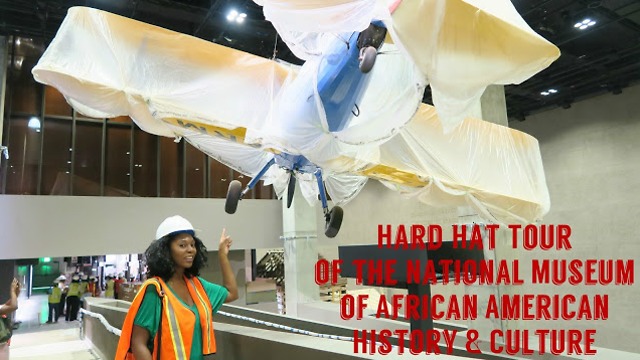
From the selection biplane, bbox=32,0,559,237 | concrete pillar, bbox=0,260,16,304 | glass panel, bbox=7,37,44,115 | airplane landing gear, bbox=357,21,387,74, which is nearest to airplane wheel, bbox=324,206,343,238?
biplane, bbox=32,0,559,237

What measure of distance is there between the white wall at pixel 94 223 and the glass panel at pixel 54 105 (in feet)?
11.4

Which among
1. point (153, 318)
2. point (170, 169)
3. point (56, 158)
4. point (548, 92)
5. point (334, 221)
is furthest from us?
point (170, 169)

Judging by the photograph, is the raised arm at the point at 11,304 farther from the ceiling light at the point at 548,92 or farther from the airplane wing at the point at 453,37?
the ceiling light at the point at 548,92

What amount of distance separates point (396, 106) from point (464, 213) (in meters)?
3.78

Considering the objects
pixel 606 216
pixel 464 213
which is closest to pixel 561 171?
pixel 606 216

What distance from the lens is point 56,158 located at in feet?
36.9

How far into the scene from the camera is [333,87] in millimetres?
3184

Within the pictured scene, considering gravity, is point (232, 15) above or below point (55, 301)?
above

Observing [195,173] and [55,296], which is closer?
[55,296]

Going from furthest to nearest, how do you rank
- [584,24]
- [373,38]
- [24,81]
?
1. [24,81]
2. [584,24]
3. [373,38]

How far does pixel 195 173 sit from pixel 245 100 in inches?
391

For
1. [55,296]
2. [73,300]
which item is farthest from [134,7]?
[73,300]

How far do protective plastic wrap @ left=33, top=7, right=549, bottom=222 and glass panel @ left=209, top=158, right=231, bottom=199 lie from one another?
8.81m

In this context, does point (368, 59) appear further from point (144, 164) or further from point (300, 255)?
point (144, 164)
